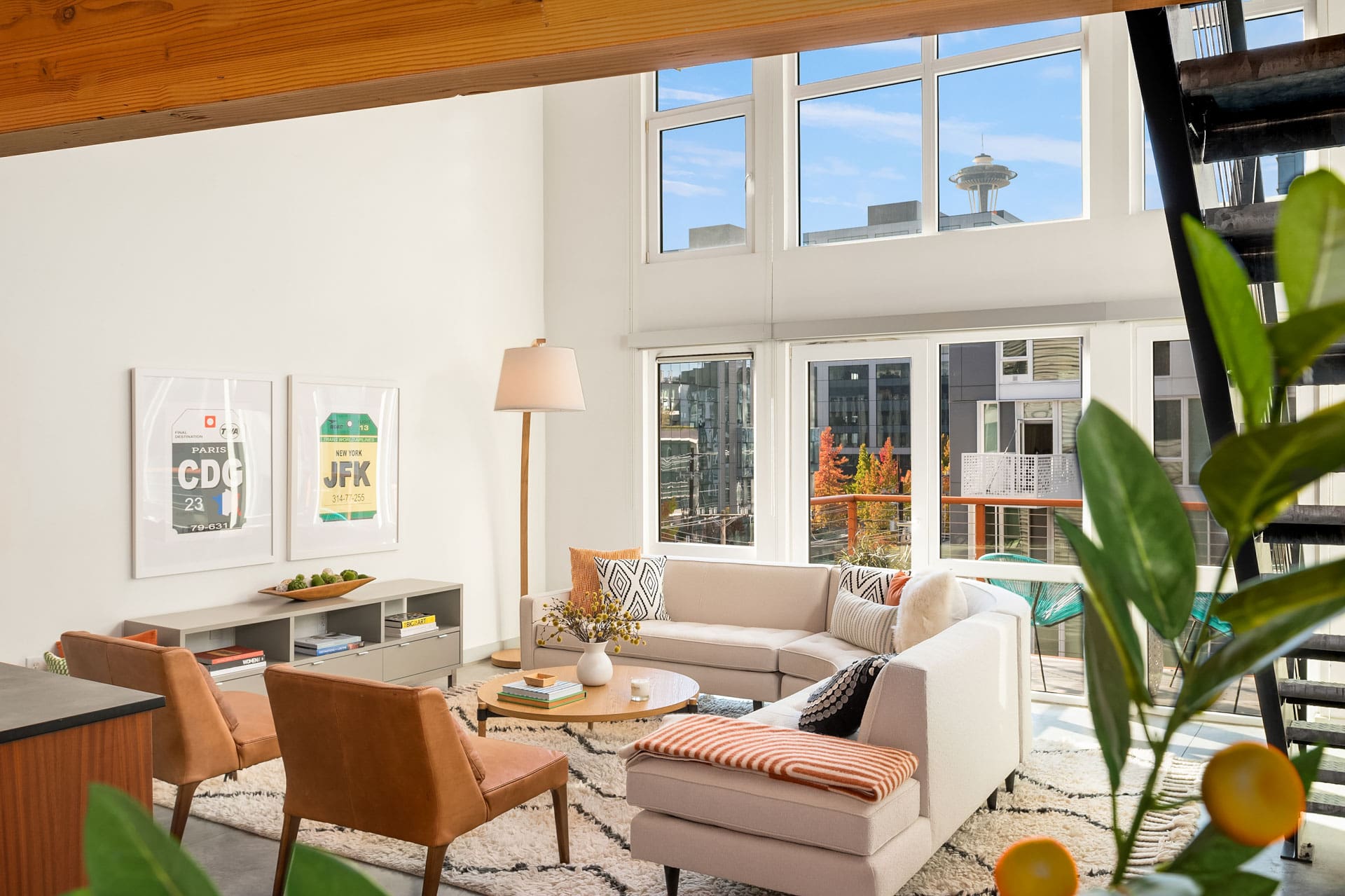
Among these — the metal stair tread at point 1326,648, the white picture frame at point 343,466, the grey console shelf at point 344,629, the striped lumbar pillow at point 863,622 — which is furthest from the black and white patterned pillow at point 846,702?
the white picture frame at point 343,466

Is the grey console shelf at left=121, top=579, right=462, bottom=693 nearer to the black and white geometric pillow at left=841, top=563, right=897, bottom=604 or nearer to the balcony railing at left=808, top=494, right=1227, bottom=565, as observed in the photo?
the black and white geometric pillow at left=841, top=563, right=897, bottom=604

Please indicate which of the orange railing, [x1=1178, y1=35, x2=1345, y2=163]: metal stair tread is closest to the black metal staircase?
[x1=1178, y1=35, x2=1345, y2=163]: metal stair tread

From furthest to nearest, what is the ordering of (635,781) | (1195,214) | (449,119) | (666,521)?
(666,521) < (449,119) < (635,781) < (1195,214)

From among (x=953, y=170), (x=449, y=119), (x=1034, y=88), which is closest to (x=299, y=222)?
A: (x=449, y=119)

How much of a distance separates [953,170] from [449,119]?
3.20 meters

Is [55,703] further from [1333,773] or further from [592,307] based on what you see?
[592,307]

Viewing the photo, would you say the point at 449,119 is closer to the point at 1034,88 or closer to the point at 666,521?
the point at 666,521

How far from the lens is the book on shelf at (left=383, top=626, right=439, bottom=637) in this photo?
18.5 feet

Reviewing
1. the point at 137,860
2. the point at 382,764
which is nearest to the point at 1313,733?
the point at 382,764

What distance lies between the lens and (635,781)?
3.09m

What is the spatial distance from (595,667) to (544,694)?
406mm

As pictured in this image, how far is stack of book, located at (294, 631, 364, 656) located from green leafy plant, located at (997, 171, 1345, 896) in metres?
5.24

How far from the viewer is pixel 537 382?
6.17 meters

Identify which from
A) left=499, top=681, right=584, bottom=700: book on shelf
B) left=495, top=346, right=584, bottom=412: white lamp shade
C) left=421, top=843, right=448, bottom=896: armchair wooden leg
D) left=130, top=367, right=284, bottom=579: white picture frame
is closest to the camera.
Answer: left=421, top=843, right=448, bottom=896: armchair wooden leg
